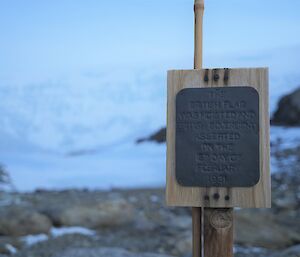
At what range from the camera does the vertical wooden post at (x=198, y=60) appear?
3.44 m

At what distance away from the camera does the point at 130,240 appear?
21.6ft

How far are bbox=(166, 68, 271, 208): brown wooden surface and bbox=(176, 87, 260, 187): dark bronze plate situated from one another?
3 cm

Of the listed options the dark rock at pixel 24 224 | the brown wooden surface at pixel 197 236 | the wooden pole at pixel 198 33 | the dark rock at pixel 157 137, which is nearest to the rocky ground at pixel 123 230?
the dark rock at pixel 24 224

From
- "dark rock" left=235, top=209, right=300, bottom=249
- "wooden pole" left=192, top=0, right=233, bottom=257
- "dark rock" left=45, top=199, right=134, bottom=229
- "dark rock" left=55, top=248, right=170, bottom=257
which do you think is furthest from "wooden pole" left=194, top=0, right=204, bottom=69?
"dark rock" left=45, top=199, right=134, bottom=229

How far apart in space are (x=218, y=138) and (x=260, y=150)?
0.26 meters

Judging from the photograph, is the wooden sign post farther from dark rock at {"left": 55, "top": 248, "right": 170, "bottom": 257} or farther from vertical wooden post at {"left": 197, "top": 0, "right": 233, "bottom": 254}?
dark rock at {"left": 55, "top": 248, "right": 170, "bottom": 257}

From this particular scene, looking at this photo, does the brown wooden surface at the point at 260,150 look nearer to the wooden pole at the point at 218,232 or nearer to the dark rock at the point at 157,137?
the wooden pole at the point at 218,232

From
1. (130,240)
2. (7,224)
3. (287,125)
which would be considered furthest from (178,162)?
(287,125)

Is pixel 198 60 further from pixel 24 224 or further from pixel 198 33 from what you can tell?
pixel 24 224

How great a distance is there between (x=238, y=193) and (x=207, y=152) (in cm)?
31

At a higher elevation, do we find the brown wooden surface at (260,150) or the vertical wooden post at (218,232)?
the brown wooden surface at (260,150)

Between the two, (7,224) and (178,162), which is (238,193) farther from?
(7,224)

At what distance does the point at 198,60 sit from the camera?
11.5 feet

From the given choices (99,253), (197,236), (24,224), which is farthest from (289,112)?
(197,236)
